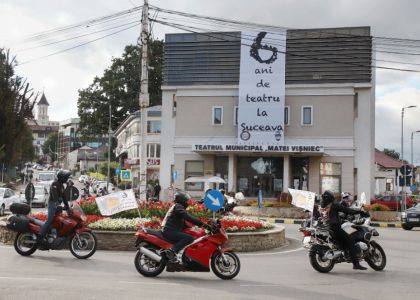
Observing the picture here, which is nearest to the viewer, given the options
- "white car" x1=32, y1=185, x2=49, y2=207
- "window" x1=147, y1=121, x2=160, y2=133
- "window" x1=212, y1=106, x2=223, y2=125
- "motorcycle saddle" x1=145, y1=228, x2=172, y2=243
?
"motorcycle saddle" x1=145, y1=228, x2=172, y2=243

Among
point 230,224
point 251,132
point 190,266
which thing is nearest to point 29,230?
point 190,266

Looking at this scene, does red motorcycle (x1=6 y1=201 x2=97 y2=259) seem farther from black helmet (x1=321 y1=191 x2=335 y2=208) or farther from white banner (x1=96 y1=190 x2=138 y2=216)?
black helmet (x1=321 y1=191 x2=335 y2=208)

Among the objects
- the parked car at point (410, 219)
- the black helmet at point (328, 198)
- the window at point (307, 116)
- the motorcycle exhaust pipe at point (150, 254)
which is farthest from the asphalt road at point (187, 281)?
the window at point (307, 116)

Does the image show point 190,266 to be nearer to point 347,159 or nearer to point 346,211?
point 346,211

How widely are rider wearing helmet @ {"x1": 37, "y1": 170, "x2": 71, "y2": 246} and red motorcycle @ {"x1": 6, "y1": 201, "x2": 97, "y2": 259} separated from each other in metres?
0.11

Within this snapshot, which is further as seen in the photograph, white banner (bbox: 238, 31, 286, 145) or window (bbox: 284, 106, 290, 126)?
window (bbox: 284, 106, 290, 126)

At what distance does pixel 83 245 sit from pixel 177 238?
136 inches

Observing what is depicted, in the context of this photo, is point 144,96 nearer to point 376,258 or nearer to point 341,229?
point 341,229

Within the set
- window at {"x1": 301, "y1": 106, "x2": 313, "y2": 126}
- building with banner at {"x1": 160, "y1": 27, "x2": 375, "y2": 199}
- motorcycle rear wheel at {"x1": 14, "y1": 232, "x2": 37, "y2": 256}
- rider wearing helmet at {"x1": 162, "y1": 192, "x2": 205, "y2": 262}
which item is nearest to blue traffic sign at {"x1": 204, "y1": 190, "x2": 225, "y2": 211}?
rider wearing helmet at {"x1": 162, "y1": 192, "x2": 205, "y2": 262}

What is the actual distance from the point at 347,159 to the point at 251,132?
7.45 m

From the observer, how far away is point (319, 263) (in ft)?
40.3

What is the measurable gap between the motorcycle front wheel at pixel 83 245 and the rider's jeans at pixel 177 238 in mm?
3087

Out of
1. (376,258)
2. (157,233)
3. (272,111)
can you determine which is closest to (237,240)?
(376,258)

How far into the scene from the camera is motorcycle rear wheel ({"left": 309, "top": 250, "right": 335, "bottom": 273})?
12.2m
